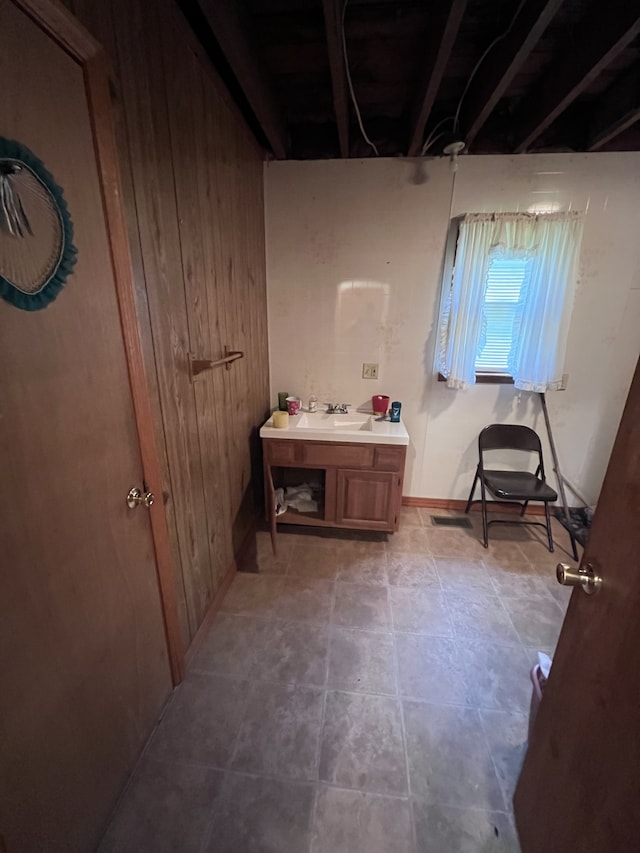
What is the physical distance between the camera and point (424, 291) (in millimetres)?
2328

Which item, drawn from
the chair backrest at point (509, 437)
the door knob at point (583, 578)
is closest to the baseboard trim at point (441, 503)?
the chair backrest at point (509, 437)

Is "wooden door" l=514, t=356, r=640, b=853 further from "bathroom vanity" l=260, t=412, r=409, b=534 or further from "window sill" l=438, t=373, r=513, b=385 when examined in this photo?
"window sill" l=438, t=373, r=513, b=385

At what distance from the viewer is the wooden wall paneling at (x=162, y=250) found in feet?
3.21

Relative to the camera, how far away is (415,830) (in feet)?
3.32

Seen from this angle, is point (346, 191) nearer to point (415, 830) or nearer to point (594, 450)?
point (594, 450)

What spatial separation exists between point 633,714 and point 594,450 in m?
2.49

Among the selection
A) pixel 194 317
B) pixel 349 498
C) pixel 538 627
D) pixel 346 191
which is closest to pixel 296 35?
pixel 346 191

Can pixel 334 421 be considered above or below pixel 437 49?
below

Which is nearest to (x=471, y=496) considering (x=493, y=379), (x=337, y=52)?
(x=493, y=379)

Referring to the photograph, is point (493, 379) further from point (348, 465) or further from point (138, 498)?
point (138, 498)

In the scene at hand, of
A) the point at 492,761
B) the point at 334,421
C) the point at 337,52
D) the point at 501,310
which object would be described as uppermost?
the point at 337,52

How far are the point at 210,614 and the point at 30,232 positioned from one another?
164 centimetres

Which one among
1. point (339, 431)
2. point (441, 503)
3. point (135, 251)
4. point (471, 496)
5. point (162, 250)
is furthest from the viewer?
point (441, 503)

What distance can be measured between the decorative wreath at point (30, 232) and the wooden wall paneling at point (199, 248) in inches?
22.9
